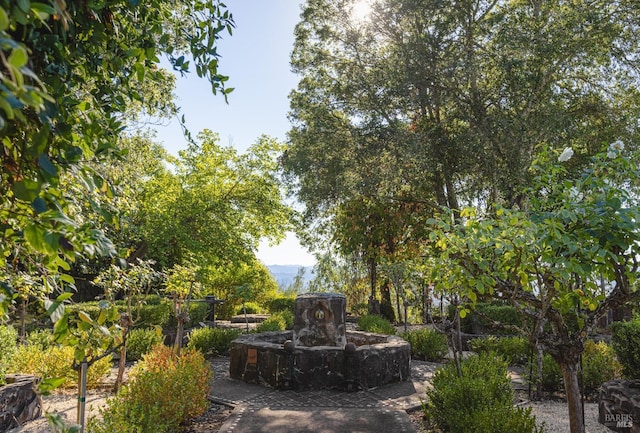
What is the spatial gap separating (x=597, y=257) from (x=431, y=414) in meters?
4.00

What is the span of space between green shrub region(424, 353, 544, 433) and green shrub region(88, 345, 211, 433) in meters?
3.63

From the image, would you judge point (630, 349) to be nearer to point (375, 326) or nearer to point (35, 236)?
point (375, 326)

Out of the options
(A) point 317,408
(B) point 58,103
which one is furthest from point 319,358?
(B) point 58,103

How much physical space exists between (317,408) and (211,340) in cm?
585

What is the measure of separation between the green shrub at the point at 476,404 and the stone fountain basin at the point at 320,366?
207 cm

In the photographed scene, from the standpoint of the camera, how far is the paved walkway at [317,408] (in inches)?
253

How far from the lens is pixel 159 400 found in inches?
232

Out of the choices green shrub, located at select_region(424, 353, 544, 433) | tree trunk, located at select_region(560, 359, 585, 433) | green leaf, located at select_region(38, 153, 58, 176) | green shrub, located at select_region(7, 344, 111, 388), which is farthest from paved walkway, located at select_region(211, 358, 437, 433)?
green leaf, located at select_region(38, 153, 58, 176)

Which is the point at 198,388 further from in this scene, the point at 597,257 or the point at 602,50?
the point at 602,50

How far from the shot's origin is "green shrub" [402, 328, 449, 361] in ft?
40.6

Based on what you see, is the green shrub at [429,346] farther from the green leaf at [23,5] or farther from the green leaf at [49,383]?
the green leaf at [23,5]

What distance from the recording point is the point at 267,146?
18.8 m

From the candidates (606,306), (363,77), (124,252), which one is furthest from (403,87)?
(124,252)

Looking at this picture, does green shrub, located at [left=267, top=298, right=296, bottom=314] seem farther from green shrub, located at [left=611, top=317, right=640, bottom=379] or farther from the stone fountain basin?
green shrub, located at [left=611, top=317, right=640, bottom=379]
